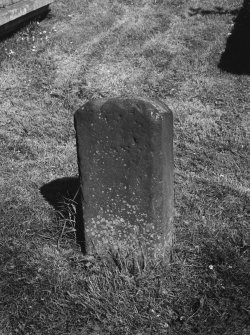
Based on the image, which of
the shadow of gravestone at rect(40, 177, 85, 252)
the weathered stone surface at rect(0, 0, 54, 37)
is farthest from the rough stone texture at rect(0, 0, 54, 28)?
the shadow of gravestone at rect(40, 177, 85, 252)

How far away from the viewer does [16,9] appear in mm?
8406

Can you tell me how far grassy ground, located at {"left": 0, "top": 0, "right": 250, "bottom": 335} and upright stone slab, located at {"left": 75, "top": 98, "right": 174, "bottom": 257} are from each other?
20 cm

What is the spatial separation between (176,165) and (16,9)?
4344mm

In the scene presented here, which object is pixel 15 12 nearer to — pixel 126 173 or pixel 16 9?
pixel 16 9

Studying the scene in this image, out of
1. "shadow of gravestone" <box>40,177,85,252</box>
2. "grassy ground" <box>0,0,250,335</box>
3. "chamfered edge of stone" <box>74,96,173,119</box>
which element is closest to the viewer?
"chamfered edge of stone" <box>74,96,173,119</box>

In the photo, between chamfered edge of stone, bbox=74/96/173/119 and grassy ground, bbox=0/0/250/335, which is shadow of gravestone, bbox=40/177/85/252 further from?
chamfered edge of stone, bbox=74/96/173/119

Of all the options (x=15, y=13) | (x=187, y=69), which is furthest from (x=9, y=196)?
(x=15, y=13)

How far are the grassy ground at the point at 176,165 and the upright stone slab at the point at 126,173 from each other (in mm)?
196

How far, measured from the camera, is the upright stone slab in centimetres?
358

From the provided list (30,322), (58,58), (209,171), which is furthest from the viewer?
(58,58)

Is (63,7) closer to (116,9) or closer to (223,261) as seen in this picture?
(116,9)

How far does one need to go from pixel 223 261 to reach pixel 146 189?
0.84 meters

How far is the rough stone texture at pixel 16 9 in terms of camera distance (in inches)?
325

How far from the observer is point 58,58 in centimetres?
824
